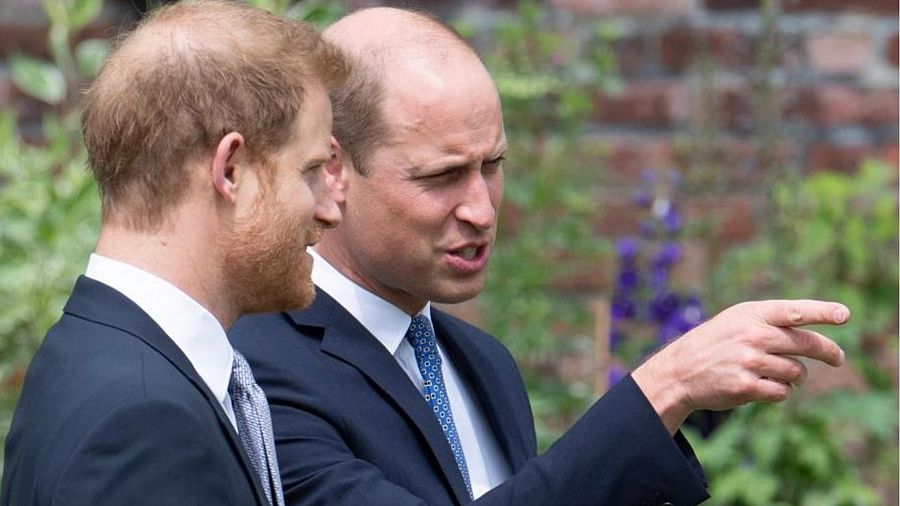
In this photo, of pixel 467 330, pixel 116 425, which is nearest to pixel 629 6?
pixel 467 330

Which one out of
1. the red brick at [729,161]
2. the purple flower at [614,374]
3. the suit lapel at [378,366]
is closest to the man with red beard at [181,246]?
the suit lapel at [378,366]

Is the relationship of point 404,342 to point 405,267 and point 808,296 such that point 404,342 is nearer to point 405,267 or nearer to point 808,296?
point 405,267

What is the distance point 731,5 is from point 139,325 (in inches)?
109

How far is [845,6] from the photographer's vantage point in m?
4.17

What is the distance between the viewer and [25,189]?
11.4ft

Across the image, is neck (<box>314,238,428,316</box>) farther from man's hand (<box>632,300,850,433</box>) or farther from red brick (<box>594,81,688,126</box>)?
red brick (<box>594,81,688,126</box>)

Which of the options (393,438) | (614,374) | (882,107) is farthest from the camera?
(882,107)

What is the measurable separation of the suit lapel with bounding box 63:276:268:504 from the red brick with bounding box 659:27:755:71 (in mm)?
2616

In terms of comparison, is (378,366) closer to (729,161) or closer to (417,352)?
(417,352)

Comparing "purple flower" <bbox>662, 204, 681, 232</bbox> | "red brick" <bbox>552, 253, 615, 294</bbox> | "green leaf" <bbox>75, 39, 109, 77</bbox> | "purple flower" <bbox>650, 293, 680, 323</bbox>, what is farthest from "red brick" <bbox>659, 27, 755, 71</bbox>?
"green leaf" <bbox>75, 39, 109, 77</bbox>

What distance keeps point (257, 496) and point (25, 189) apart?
74.2 inches

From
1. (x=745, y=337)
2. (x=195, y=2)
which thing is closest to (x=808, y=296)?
(x=745, y=337)

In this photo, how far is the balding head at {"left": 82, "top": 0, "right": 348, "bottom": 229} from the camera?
171cm

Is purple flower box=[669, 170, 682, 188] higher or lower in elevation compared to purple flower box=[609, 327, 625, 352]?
higher
